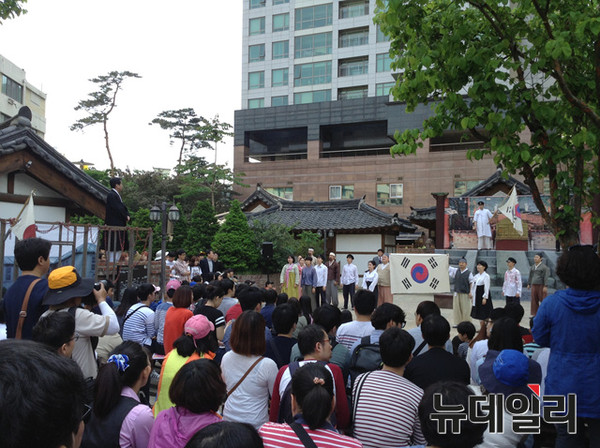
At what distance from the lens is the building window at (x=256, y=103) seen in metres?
46.2

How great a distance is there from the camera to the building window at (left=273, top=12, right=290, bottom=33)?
149ft

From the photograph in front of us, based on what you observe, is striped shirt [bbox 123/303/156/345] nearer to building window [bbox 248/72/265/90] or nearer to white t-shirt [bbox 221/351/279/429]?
white t-shirt [bbox 221/351/279/429]

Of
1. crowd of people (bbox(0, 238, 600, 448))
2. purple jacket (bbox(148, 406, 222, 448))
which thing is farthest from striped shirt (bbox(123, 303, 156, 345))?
purple jacket (bbox(148, 406, 222, 448))

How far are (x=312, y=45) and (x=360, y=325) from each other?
43.5m

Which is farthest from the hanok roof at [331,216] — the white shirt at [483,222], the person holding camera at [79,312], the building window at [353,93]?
the person holding camera at [79,312]

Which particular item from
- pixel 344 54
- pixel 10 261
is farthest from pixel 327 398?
pixel 344 54

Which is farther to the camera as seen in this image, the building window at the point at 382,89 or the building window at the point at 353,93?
the building window at the point at 353,93

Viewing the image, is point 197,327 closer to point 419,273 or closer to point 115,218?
point 115,218

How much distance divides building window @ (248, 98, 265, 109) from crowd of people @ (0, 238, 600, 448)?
42997 mm

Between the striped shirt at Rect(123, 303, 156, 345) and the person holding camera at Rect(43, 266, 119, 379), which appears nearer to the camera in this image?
the person holding camera at Rect(43, 266, 119, 379)

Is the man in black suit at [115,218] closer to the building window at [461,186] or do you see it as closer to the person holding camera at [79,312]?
the person holding camera at [79,312]

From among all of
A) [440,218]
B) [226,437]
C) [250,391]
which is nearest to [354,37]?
[440,218]

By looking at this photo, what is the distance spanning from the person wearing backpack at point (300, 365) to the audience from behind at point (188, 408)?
0.73 m

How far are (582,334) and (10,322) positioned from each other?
4333mm
